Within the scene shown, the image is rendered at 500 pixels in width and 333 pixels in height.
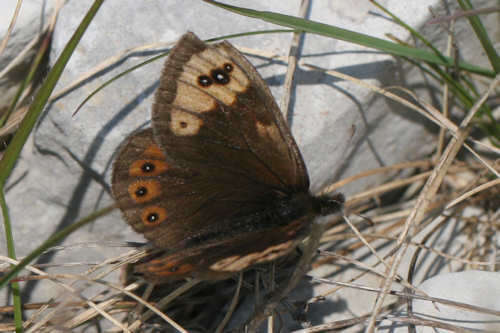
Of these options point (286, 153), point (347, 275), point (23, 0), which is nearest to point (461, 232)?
point (347, 275)

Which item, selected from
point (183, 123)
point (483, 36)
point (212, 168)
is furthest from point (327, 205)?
point (483, 36)

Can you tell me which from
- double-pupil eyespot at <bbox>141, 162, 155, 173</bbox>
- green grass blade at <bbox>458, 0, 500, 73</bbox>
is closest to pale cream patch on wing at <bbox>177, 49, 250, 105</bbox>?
double-pupil eyespot at <bbox>141, 162, 155, 173</bbox>

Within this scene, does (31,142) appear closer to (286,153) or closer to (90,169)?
(90,169)

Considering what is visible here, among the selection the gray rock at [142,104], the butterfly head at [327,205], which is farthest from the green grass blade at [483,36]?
the butterfly head at [327,205]

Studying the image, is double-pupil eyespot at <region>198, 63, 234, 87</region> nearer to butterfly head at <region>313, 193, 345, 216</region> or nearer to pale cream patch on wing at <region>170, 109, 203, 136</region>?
pale cream patch on wing at <region>170, 109, 203, 136</region>

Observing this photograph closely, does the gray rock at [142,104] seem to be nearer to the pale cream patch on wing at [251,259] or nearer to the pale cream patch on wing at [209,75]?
the pale cream patch on wing at [209,75]

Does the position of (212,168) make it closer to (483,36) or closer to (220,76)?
(220,76)

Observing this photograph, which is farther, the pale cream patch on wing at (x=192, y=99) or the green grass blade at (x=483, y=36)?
the green grass blade at (x=483, y=36)
